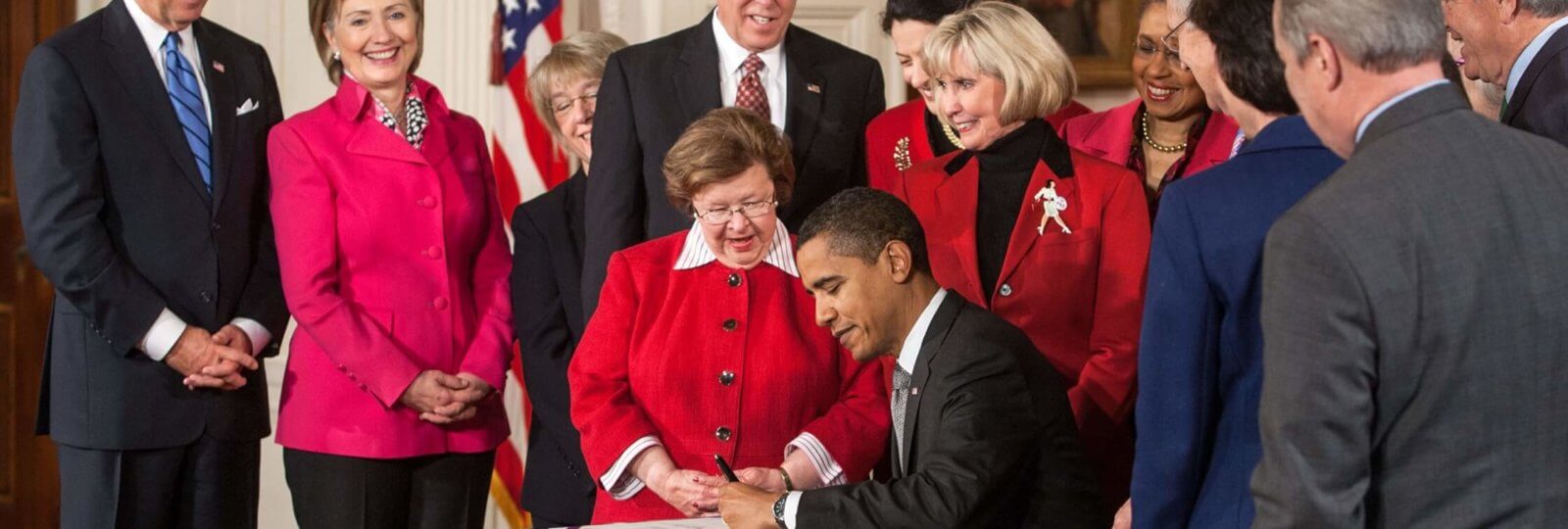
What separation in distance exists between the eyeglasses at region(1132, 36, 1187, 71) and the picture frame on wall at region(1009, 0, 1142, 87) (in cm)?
179

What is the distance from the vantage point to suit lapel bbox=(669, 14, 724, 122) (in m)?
3.54

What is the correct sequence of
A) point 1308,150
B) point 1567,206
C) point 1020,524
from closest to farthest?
Answer: 1. point 1567,206
2. point 1308,150
3. point 1020,524

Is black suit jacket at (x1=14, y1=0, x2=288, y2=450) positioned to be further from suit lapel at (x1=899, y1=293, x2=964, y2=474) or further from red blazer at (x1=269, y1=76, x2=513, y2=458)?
suit lapel at (x1=899, y1=293, x2=964, y2=474)

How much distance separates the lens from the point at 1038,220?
9.74ft


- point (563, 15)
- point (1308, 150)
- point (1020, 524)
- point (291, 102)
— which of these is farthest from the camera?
point (291, 102)

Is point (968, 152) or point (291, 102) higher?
point (968, 152)

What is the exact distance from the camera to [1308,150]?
2053 mm

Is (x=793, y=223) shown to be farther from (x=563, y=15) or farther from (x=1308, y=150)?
(x=563, y=15)

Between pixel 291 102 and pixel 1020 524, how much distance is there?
12.5 feet

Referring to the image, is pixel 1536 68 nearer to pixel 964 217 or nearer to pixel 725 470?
pixel 964 217

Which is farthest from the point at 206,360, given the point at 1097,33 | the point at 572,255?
the point at 1097,33

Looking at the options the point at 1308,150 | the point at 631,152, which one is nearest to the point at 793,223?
the point at 631,152

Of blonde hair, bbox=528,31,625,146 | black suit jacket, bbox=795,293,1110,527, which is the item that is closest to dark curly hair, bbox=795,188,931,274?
black suit jacket, bbox=795,293,1110,527

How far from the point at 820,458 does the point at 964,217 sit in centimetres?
51
